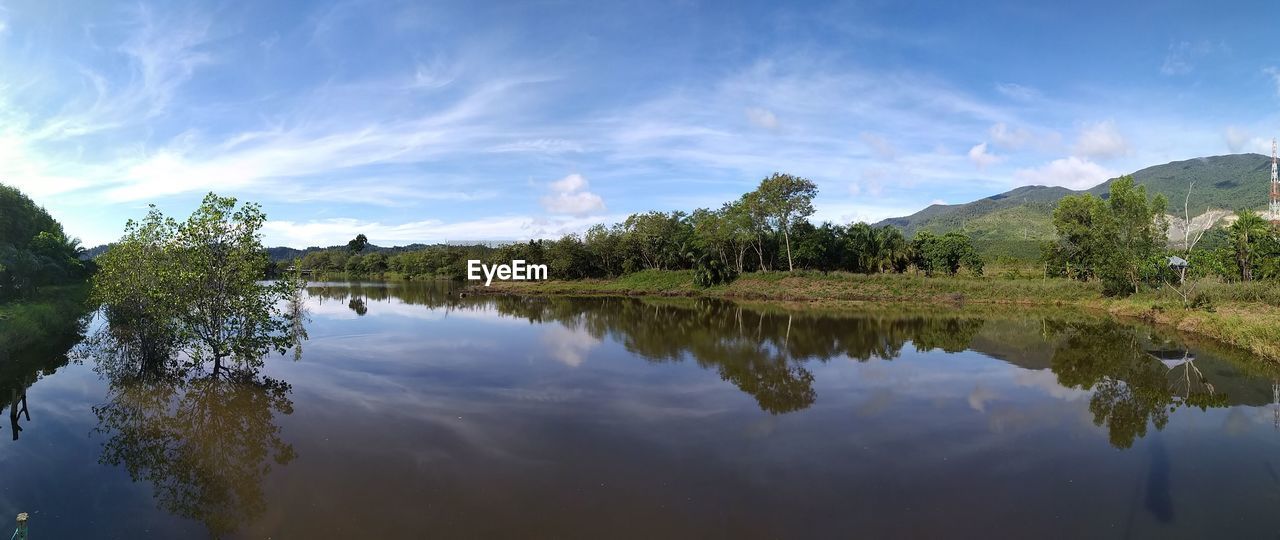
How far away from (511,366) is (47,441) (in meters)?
10.6

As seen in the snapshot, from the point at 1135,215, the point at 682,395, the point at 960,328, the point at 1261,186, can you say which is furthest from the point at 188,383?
the point at 1261,186

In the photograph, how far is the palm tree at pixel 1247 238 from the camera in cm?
3234

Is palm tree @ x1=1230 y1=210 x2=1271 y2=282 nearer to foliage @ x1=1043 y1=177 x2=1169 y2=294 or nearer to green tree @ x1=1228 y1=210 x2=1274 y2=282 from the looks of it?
green tree @ x1=1228 y1=210 x2=1274 y2=282

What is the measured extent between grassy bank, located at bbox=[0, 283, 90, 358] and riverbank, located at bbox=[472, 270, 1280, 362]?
31.4 metres

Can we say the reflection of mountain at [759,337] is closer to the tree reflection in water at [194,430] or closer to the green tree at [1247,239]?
the tree reflection in water at [194,430]

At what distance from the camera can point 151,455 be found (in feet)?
33.6

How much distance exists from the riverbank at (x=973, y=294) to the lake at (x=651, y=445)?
12.2 feet

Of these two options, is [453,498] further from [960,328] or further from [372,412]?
[960,328]

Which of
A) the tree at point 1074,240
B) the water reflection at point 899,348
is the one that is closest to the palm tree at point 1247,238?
the tree at point 1074,240

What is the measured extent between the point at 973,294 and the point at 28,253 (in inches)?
2408

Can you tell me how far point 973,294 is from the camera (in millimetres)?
43969

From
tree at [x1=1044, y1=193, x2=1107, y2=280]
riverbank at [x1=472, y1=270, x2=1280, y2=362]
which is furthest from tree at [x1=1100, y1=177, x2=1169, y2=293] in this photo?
tree at [x1=1044, y1=193, x2=1107, y2=280]

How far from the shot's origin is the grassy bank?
20.6 m

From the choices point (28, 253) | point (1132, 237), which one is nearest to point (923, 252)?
point (1132, 237)
